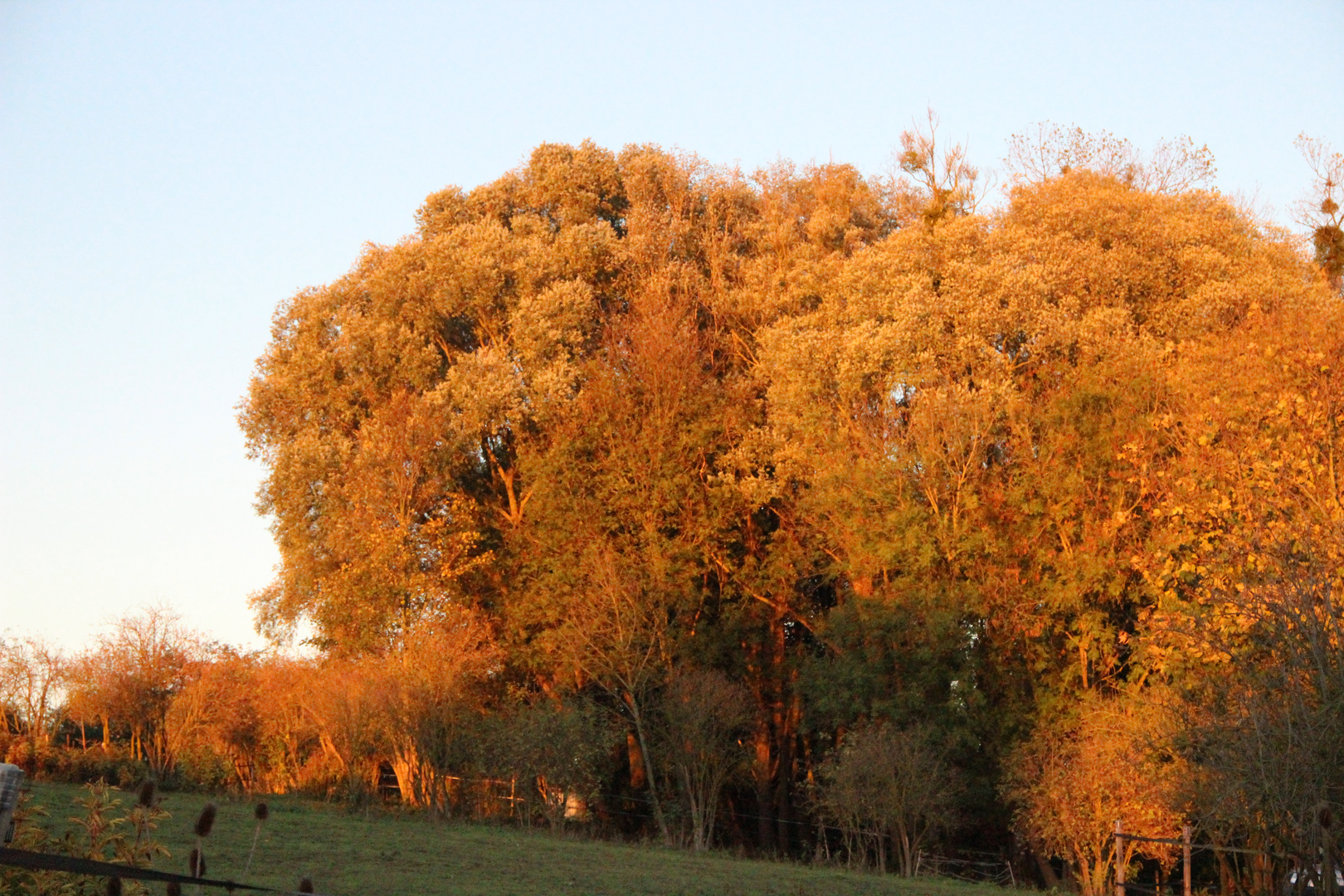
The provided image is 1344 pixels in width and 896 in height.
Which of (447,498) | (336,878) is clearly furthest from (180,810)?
(447,498)

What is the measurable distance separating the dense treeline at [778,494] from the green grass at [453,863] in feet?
12.7

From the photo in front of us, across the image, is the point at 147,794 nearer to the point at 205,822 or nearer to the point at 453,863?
the point at 205,822

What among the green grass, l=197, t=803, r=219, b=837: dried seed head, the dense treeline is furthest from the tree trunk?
l=197, t=803, r=219, b=837: dried seed head

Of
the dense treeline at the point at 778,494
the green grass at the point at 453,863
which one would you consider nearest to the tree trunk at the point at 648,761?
the dense treeline at the point at 778,494

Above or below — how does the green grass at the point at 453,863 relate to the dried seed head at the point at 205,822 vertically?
below

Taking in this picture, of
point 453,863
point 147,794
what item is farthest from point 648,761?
point 147,794

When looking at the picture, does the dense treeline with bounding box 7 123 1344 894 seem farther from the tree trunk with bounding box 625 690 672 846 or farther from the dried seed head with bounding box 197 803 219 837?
the dried seed head with bounding box 197 803 219 837

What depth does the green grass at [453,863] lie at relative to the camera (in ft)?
47.1

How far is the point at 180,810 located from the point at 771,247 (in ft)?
74.0

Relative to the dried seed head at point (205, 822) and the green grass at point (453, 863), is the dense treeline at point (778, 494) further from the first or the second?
the dried seed head at point (205, 822)

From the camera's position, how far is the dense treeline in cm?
2464

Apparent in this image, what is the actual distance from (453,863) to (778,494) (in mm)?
→ 15883

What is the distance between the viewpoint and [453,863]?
16.5m

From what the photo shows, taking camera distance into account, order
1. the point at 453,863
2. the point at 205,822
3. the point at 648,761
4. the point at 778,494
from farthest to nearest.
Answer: the point at 778,494 → the point at 648,761 → the point at 453,863 → the point at 205,822
